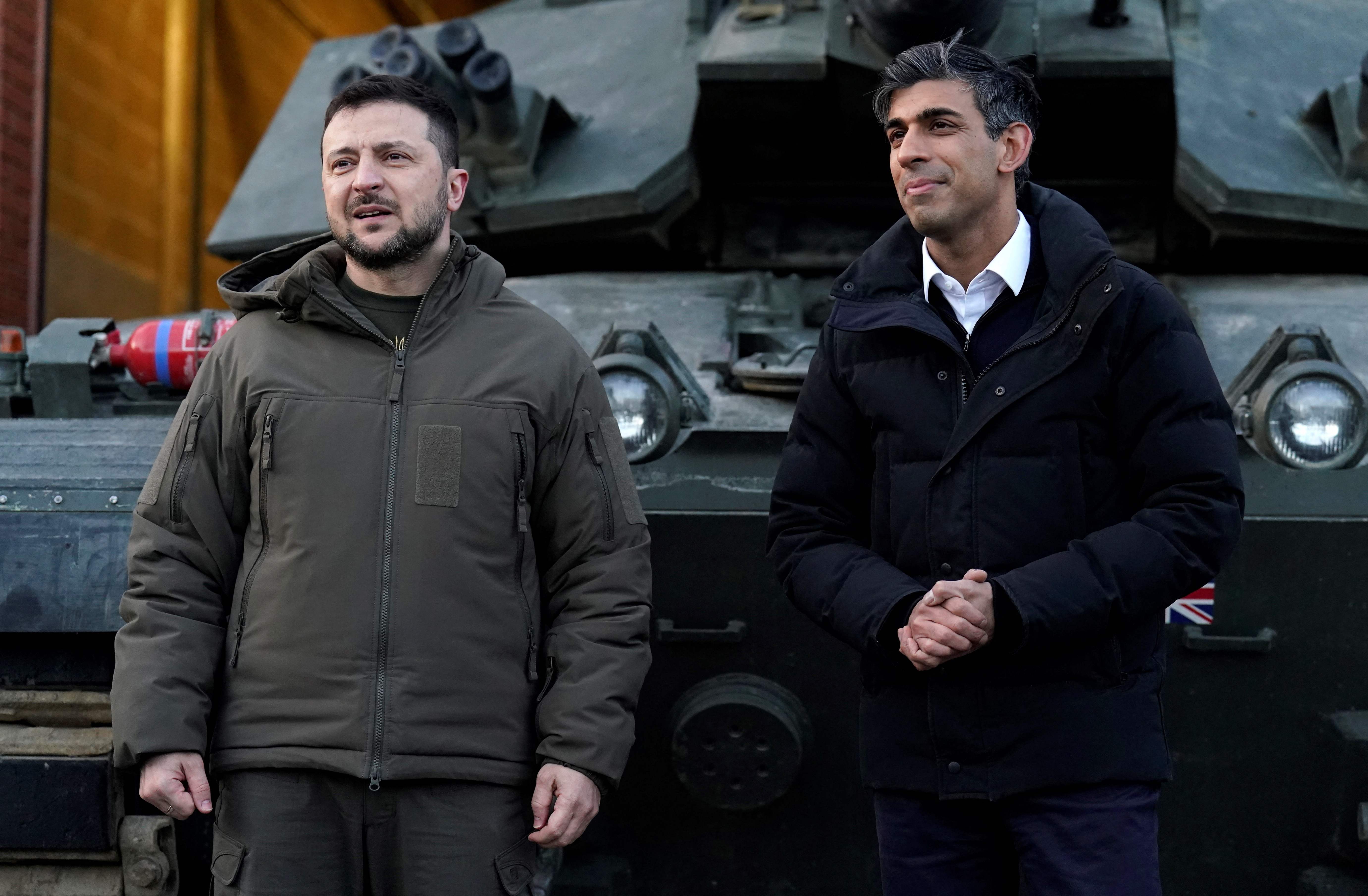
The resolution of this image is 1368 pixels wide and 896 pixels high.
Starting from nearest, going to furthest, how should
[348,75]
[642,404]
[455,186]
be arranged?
[455,186], [642,404], [348,75]

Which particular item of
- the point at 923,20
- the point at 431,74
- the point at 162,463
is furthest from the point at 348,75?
the point at 162,463

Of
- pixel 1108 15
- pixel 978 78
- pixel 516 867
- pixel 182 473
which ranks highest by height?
pixel 1108 15

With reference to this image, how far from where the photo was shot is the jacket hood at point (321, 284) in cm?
246

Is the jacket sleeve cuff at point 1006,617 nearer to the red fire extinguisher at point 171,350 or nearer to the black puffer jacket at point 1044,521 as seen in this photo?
the black puffer jacket at point 1044,521

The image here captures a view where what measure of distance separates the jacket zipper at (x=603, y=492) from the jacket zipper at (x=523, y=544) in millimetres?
119

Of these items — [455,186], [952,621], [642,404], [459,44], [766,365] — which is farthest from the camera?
[459,44]

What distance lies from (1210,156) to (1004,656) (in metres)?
2.30

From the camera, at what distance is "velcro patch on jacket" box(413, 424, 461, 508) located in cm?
234

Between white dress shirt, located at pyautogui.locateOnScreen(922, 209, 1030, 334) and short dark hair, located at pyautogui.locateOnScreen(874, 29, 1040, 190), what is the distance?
0.51 ft

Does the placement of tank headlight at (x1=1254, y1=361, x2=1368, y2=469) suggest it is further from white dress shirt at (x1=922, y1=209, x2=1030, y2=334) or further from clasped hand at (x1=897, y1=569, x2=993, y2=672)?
clasped hand at (x1=897, y1=569, x2=993, y2=672)

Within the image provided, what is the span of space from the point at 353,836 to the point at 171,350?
1.72 meters

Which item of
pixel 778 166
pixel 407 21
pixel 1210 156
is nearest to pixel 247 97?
pixel 407 21

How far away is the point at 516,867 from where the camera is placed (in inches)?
92.6

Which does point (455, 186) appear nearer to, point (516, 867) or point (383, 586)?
point (383, 586)
